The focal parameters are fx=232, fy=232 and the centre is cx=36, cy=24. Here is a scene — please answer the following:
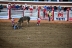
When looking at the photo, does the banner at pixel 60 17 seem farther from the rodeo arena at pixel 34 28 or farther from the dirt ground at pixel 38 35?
the dirt ground at pixel 38 35

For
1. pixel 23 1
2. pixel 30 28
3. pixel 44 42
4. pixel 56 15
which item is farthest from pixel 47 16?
pixel 23 1

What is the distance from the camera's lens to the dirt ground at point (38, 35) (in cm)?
504

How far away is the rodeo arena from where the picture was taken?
16.7 feet

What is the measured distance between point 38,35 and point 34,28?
32 cm

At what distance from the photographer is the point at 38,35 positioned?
5352 mm

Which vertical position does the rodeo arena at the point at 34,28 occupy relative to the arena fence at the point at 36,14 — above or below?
below

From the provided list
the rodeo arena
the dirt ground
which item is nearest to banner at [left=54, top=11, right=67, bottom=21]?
the rodeo arena

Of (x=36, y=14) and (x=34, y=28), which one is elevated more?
(x=36, y=14)

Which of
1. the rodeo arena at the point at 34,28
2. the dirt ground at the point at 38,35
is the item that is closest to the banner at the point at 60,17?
the rodeo arena at the point at 34,28

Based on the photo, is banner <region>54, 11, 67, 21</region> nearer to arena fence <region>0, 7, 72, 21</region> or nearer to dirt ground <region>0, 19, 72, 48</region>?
arena fence <region>0, 7, 72, 21</region>

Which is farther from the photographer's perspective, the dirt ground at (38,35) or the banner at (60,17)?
the banner at (60,17)

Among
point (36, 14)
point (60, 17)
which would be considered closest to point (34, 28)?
point (36, 14)

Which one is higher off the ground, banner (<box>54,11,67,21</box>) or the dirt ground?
banner (<box>54,11,67,21</box>)

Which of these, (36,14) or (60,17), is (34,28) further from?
(60,17)
